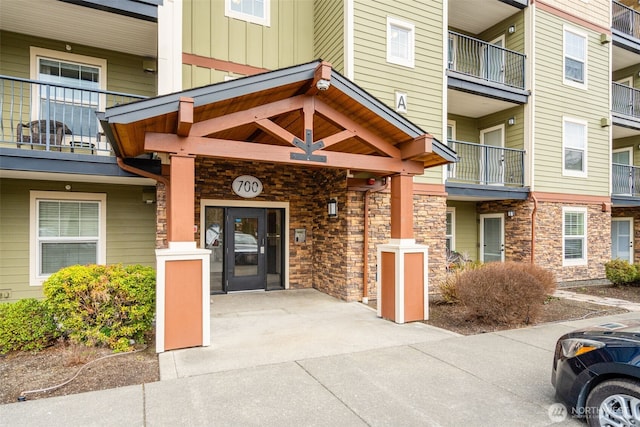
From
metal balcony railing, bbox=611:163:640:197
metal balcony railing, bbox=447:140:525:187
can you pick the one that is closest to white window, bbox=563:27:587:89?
metal balcony railing, bbox=447:140:525:187

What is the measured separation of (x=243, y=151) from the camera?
5.29 meters

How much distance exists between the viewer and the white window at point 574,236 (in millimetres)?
11734

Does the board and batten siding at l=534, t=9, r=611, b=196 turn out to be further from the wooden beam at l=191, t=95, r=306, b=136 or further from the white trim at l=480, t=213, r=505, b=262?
the wooden beam at l=191, t=95, r=306, b=136

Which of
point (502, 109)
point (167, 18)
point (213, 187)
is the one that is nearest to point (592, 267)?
point (502, 109)

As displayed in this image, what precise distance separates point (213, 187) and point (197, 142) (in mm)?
3781

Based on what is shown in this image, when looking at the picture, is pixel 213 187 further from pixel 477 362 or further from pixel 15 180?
pixel 477 362

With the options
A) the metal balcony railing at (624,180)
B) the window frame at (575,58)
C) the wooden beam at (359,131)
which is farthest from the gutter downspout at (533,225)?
the wooden beam at (359,131)

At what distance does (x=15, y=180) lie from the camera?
730cm

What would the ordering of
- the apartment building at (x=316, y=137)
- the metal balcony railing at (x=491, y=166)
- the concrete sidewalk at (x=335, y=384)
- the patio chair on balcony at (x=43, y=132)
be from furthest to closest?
the metal balcony railing at (x=491, y=166)
the patio chair on balcony at (x=43, y=132)
the apartment building at (x=316, y=137)
the concrete sidewalk at (x=335, y=384)

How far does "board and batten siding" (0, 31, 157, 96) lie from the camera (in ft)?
23.9

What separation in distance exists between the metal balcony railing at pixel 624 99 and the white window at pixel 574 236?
A: 15.5ft

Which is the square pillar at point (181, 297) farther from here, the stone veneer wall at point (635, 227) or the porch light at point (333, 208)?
the stone veneer wall at point (635, 227)

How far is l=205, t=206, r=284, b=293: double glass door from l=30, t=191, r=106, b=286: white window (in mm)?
2282

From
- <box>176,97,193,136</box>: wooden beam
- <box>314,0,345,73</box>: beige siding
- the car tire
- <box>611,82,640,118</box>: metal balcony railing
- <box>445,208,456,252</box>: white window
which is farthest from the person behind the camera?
<box>611,82,640,118</box>: metal balcony railing
